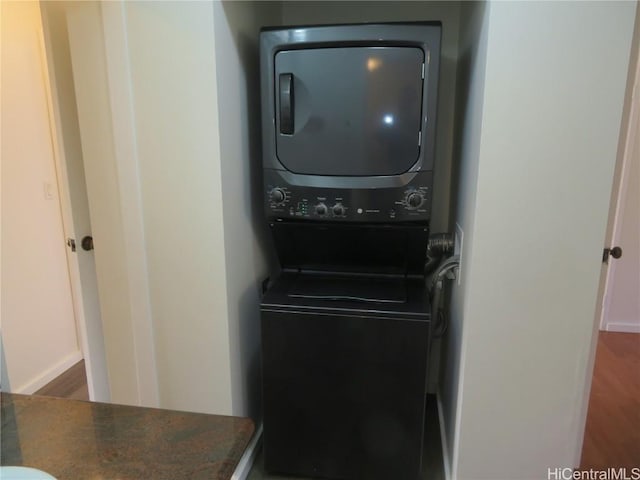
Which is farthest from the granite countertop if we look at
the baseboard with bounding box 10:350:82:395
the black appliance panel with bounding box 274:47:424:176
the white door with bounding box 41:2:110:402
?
the baseboard with bounding box 10:350:82:395

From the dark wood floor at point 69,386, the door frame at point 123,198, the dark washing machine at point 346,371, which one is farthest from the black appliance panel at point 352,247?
the dark wood floor at point 69,386

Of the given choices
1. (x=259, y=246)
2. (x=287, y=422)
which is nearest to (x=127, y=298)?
(x=259, y=246)

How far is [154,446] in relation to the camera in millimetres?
751

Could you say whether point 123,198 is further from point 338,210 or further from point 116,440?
point 116,440

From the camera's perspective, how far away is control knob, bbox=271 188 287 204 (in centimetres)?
158

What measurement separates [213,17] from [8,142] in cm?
152

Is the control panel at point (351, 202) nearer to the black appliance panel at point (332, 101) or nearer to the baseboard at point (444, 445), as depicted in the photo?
the black appliance panel at point (332, 101)

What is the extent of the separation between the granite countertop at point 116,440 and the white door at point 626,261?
119 inches

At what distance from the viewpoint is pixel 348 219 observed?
5.08 ft

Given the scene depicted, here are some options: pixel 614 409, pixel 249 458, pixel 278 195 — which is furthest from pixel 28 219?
pixel 614 409

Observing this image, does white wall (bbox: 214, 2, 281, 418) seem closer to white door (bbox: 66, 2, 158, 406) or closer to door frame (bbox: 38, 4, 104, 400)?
white door (bbox: 66, 2, 158, 406)

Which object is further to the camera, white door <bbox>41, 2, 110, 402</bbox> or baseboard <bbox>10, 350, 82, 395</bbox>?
baseboard <bbox>10, 350, 82, 395</bbox>

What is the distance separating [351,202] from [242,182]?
46 cm

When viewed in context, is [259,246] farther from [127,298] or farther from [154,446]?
[154,446]
